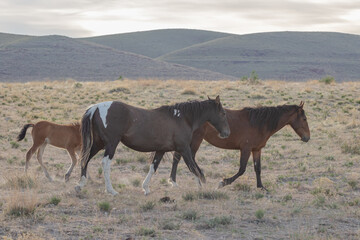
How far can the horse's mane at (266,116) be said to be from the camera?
10805 mm

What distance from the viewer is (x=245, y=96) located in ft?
93.5

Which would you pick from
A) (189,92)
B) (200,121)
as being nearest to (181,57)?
(189,92)

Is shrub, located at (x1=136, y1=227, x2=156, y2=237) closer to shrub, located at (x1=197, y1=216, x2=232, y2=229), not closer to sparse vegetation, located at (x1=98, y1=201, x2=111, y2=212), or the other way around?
shrub, located at (x1=197, y1=216, x2=232, y2=229)

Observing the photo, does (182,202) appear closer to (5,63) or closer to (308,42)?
(5,63)

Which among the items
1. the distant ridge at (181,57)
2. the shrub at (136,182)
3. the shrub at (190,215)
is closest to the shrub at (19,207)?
the shrub at (190,215)

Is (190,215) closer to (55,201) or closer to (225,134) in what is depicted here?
(55,201)

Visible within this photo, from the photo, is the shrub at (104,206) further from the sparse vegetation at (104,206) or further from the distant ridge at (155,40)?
the distant ridge at (155,40)

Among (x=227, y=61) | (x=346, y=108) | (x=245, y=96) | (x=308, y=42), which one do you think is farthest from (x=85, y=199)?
(x=308, y=42)

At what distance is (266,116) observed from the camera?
428 inches

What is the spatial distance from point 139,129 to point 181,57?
369 feet

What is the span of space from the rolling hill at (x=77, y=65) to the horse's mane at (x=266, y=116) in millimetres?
59287

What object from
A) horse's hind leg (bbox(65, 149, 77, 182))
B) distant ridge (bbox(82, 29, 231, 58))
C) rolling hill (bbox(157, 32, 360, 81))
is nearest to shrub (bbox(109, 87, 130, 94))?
horse's hind leg (bbox(65, 149, 77, 182))

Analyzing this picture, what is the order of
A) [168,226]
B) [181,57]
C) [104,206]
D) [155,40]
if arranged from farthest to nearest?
[155,40] → [181,57] → [104,206] → [168,226]

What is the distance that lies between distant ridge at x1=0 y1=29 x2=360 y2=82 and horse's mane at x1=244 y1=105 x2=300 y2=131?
61326 millimetres
